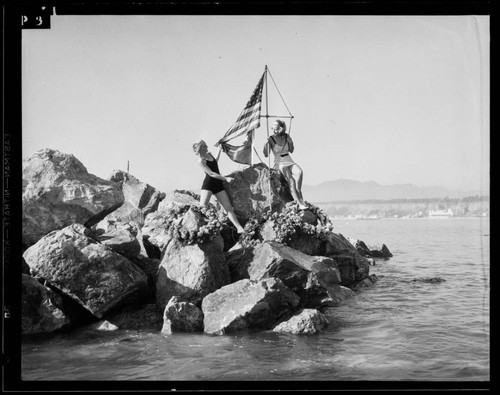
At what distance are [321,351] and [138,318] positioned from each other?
394 centimetres

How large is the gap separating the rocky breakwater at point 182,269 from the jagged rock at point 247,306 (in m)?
0.02

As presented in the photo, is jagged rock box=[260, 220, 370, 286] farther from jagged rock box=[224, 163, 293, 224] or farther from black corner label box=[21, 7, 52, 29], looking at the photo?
black corner label box=[21, 7, 52, 29]

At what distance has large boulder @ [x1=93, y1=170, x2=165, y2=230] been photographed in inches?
684

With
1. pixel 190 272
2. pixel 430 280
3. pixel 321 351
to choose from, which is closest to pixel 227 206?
pixel 190 272

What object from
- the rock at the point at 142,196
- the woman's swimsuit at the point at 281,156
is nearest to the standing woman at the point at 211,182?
the woman's swimsuit at the point at 281,156

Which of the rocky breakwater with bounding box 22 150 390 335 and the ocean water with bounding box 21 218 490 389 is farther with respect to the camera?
the rocky breakwater with bounding box 22 150 390 335

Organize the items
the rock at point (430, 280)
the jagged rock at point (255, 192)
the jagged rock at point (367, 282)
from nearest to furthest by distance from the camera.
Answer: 1. the jagged rock at point (255, 192)
2. the rock at point (430, 280)
3. the jagged rock at point (367, 282)

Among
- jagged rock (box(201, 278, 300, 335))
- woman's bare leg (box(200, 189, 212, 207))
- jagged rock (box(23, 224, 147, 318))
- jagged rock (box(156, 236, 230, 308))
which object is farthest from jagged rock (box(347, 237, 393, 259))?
jagged rock (box(23, 224, 147, 318))

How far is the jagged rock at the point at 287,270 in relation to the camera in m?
10.8

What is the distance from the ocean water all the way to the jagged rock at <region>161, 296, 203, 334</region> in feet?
0.84

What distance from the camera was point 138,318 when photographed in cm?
1035

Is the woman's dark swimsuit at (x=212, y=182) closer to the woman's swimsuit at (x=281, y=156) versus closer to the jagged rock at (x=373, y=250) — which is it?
the woman's swimsuit at (x=281, y=156)

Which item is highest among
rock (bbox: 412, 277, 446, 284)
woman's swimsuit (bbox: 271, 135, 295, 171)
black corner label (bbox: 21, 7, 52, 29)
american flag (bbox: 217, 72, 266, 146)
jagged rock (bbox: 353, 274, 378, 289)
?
black corner label (bbox: 21, 7, 52, 29)
